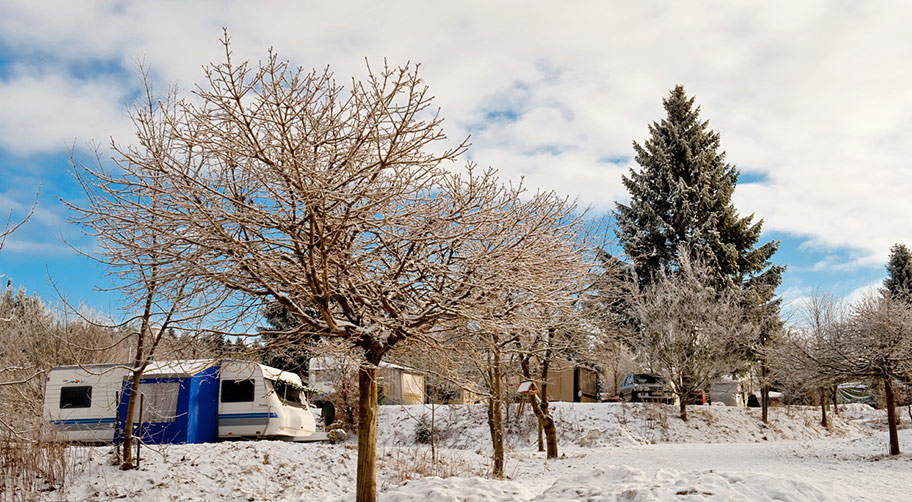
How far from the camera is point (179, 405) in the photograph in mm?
14836

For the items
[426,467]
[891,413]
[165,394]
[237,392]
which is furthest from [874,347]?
[165,394]

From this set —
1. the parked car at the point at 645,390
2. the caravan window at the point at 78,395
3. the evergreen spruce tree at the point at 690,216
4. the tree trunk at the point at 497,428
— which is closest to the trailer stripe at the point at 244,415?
the caravan window at the point at 78,395

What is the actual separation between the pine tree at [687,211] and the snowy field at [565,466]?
344 inches

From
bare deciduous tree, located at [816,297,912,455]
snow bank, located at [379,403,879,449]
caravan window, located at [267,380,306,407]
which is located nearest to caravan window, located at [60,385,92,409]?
caravan window, located at [267,380,306,407]

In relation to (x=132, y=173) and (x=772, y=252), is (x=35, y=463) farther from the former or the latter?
(x=772, y=252)

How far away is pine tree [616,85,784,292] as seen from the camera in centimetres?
3209

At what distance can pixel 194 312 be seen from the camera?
24.5ft

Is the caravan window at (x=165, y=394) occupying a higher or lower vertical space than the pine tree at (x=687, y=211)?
lower

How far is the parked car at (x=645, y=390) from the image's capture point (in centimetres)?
2642

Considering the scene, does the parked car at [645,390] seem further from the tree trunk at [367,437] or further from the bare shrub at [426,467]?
the tree trunk at [367,437]

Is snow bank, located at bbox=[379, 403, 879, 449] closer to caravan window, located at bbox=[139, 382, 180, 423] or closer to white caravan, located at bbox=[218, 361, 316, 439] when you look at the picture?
white caravan, located at bbox=[218, 361, 316, 439]

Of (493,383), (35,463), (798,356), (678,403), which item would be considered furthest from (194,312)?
(678,403)

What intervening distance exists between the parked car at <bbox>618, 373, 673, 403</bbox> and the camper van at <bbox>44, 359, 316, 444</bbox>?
52.5 feet

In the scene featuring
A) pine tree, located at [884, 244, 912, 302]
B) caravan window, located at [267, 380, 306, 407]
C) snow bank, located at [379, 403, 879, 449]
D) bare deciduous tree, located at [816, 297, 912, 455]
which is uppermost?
pine tree, located at [884, 244, 912, 302]
